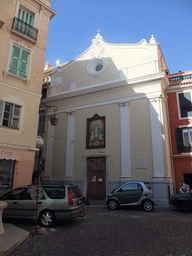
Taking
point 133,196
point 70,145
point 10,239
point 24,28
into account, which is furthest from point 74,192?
point 70,145

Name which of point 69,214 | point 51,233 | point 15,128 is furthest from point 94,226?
point 15,128

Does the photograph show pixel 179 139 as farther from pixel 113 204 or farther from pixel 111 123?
pixel 113 204

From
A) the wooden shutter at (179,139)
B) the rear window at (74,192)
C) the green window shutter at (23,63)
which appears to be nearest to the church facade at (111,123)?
the wooden shutter at (179,139)

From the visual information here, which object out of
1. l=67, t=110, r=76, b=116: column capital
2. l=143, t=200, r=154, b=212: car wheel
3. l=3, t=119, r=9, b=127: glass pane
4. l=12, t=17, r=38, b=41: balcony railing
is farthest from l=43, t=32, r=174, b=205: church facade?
l=3, t=119, r=9, b=127: glass pane

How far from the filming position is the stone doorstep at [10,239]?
4.46m

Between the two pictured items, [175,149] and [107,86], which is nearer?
[175,149]

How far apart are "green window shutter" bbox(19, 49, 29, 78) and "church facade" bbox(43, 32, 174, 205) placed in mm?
6746

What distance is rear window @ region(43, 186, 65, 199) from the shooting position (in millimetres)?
6965

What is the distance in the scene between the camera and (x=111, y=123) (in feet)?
52.7

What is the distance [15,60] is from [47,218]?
28.1 ft

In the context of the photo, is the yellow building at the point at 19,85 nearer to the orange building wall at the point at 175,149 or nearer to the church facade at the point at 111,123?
the church facade at the point at 111,123

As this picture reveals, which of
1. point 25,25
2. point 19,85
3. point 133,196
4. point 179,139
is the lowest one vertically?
point 133,196

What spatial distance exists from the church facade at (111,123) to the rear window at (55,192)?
312 inches

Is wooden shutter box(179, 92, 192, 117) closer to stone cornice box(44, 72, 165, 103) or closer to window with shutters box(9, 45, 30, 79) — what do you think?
stone cornice box(44, 72, 165, 103)
